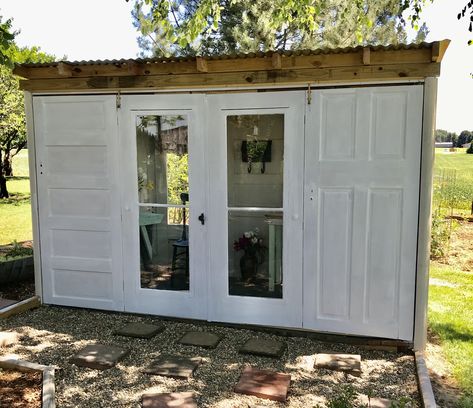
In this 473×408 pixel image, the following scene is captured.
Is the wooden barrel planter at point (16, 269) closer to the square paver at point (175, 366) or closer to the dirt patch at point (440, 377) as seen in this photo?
the square paver at point (175, 366)

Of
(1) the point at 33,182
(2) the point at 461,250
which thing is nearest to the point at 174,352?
(1) the point at 33,182

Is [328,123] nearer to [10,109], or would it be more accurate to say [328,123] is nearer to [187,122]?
[187,122]

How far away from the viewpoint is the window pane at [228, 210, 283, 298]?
4152 mm

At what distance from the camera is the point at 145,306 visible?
451 cm

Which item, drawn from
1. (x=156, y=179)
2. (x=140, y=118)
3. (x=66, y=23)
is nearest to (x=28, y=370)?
(x=156, y=179)

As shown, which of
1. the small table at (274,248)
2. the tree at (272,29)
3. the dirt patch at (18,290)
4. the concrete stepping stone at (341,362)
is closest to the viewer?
the concrete stepping stone at (341,362)

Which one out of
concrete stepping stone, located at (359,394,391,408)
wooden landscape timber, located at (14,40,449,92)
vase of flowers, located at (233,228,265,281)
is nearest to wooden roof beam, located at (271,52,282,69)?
wooden landscape timber, located at (14,40,449,92)

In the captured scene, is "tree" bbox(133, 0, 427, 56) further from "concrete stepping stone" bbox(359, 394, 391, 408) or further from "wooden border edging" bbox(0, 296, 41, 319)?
"concrete stepping stone" bbox(359, 394, 391, 408)

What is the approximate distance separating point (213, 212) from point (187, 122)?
911 mm

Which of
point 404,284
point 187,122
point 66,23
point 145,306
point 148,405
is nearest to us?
point 148,405

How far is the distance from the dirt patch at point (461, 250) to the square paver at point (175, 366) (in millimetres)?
5258

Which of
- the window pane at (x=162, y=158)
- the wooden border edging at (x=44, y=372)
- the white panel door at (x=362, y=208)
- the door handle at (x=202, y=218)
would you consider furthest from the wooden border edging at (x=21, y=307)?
the white panel door at (x=362, y=208)

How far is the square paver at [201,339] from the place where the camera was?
3.86 m

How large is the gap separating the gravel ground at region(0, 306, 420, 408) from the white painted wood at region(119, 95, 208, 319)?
0.18m
